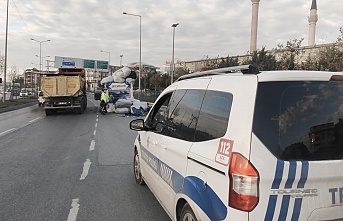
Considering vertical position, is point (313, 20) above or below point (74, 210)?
above

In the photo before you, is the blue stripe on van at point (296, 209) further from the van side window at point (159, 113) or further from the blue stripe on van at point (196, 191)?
the van side window at point (159, 113)

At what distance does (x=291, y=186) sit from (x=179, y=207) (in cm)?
130

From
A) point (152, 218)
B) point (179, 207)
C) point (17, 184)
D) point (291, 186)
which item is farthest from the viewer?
point (17, 184)

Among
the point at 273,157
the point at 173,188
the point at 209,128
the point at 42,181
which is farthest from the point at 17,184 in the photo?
the point at 273,157

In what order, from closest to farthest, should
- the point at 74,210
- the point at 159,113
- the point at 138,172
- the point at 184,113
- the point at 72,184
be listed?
the point at 184,113
the point at 74,210
the point at 159,113
the point at 138,172
the point at 72,184

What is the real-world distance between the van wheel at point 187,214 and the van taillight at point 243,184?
604 millimetres

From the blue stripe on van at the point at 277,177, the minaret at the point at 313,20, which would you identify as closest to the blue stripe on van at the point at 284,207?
the blue stripe on van at the point at 277,177

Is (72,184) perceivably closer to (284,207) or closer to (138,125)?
(138,125)

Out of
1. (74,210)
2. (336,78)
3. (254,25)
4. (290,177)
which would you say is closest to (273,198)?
(290,177)

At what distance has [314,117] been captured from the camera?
2520 mm

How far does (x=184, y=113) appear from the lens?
357 centimetres

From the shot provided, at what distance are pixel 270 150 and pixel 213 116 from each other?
676mm

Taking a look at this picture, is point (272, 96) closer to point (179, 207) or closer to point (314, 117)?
point (314, 117)

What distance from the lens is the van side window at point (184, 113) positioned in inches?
128
